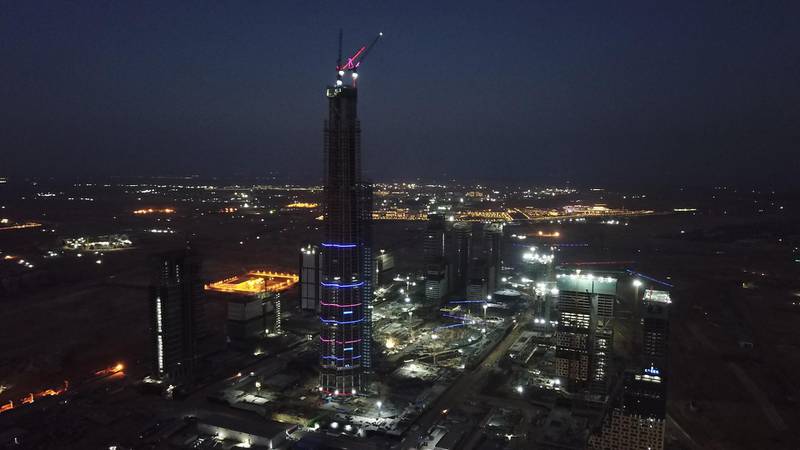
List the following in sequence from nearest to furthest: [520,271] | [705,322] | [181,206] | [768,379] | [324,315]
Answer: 1. [324,315]
2. [768,379]
3. [705,322]
4. [520,271]
5. [181,206]

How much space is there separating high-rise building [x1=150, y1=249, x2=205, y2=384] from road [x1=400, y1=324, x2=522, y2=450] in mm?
15694

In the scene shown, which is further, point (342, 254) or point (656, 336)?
point (656, 336)

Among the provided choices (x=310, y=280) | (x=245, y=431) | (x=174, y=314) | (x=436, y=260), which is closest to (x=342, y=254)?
(x=174, y=314)

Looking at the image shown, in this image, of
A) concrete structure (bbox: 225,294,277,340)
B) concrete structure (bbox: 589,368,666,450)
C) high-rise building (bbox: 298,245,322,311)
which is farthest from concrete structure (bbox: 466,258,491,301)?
concrete structure (bbox: 589,368,666,450)

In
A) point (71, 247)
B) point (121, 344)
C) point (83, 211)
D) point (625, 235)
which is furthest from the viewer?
point (83, 211)

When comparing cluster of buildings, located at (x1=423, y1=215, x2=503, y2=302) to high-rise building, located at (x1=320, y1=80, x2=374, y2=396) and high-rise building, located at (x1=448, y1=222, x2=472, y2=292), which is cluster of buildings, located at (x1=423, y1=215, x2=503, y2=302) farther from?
high-rise building, located at (x1=320, y1=80, x2=374, y2=396)

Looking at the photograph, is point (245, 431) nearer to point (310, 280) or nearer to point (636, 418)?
point (636, 418)

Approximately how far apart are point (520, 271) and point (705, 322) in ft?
72.9

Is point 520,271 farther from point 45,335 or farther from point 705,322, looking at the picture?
point 45,335

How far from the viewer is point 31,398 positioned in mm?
33219

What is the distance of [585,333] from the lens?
38125 millimetres

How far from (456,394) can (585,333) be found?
1018 centimetres

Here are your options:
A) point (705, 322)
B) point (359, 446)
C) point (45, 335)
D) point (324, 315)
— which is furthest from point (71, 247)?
point (705, 322)

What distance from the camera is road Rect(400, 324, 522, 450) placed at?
97.8 feet
